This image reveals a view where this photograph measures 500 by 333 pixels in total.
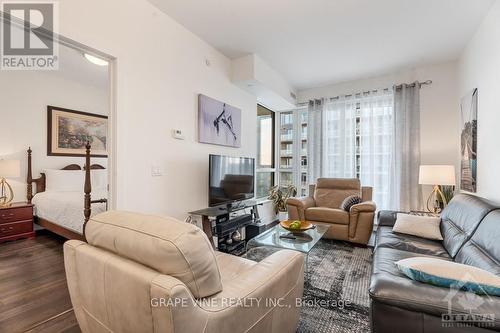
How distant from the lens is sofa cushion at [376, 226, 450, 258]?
200cm

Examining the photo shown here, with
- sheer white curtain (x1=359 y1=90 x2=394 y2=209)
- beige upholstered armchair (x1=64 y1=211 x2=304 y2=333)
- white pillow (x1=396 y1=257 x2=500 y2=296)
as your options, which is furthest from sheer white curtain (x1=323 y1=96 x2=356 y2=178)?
beige upholstered armchair (x1=64 y1=211 x2=304 y2=333)

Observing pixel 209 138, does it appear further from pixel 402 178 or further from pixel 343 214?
pixel 402 178

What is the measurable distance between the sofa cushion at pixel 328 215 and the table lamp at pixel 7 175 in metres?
4.17

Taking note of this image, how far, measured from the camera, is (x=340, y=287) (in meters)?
2.12

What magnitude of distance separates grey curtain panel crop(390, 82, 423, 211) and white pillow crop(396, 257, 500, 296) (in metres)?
2.98

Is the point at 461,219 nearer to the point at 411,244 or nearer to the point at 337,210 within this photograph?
the point at 411,244

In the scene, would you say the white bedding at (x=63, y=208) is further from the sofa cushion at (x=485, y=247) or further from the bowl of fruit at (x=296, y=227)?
Result: the sofa cushion at (x=485, y=247)

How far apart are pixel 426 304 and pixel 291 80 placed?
13.2 feet

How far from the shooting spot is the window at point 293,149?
4840 millimetres

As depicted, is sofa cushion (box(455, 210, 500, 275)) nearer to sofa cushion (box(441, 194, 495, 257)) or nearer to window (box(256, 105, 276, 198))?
sofa cushion (box(441, 194, 495, 257))

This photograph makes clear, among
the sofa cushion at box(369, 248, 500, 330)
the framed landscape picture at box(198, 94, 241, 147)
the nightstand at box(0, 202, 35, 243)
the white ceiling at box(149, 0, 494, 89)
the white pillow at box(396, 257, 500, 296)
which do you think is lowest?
the nightstand at box(0, 202, 35, 243)

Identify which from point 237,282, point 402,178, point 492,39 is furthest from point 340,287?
point 492,39

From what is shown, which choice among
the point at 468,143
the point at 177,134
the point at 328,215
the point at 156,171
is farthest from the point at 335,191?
the point at 156,171

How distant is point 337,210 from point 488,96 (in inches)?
80.6
